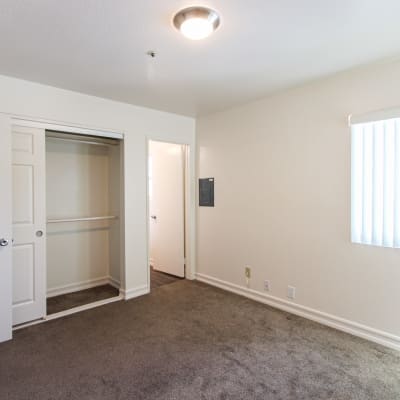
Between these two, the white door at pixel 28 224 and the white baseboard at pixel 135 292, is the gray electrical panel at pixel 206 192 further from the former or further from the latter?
the white door at pixel 28 224

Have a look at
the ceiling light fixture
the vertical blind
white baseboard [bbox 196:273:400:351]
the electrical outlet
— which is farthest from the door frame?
the ceiling light fixture

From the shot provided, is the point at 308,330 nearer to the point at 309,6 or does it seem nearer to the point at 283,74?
the point at 283,74

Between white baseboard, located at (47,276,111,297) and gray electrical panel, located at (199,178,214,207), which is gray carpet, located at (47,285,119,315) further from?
gray electrical panel, located at (199,178,214,207)

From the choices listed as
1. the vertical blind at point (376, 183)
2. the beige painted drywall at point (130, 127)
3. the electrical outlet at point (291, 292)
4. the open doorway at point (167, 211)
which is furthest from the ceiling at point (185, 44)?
the electrical outlet at point (291, 292)

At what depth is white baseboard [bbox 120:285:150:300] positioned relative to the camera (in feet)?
11.9

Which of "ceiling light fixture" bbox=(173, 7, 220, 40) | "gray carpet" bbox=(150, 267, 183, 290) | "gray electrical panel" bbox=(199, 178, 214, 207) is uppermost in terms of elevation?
"ceiling light fixture" bbox=(173, 7, 220, 40)

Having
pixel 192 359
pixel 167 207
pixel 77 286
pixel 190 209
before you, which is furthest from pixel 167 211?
pixel 192 359

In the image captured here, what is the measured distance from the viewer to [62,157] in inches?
151

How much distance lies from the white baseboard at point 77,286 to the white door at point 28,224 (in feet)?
2.68

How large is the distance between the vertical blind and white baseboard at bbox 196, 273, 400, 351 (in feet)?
2.64

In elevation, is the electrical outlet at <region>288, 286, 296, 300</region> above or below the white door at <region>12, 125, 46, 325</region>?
below

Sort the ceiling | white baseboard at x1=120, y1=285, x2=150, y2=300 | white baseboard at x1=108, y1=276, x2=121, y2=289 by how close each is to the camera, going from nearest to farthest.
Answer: the ceiling < white baseboard at x1=120, y1=285, x2=150, y2=300 < white baseboard at x1=108, y1=276, x2=121, y2=289

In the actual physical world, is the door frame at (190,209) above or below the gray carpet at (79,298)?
above

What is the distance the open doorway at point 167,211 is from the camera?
4.46 metres
